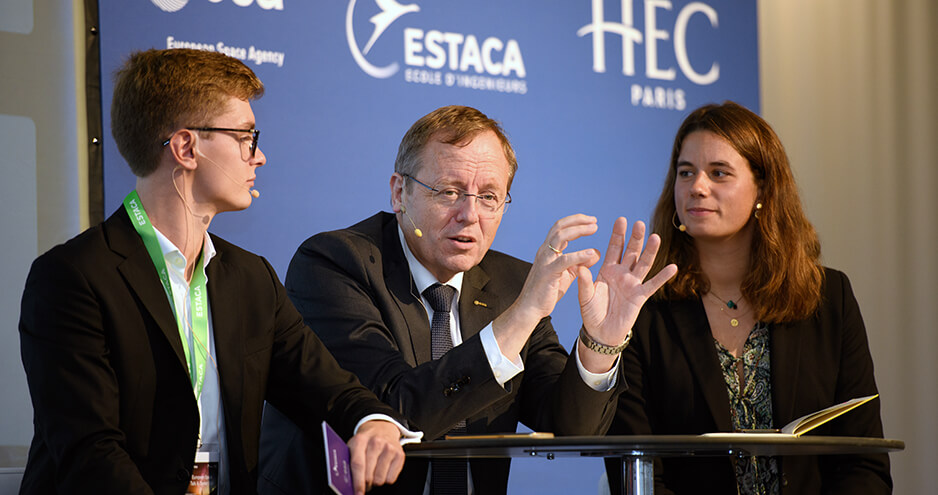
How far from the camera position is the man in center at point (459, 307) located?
2.41 meters

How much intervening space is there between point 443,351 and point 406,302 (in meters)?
0.18

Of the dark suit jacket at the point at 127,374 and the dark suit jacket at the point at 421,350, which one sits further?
the dark suit jacket at the point at 421,350

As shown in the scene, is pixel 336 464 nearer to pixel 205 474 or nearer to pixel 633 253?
pixel 205 474

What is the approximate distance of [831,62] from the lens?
4.79m

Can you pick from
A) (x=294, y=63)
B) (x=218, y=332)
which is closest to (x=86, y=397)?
(x=218, y=332)

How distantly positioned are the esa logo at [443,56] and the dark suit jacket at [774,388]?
1.35 metres

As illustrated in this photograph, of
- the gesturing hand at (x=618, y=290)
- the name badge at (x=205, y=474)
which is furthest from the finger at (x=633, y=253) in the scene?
the name badge at (x=205, y=474)

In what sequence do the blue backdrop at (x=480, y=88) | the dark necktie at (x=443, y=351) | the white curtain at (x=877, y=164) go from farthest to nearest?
the white curtain at (x=877, y=164) → the blue backdrop at (x=480, y=88) → the dark necktie at (x=443, y=351)

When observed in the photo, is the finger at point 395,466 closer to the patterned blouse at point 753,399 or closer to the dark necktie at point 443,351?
the dark necktie at point 443,351

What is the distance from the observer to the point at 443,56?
3.82 m

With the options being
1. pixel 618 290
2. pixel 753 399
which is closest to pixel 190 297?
pixel 618 290

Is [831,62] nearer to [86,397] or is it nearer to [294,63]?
[294,63]

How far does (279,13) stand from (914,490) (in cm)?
368

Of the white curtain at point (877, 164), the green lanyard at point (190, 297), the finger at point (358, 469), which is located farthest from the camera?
the white curtain at point (877, 164)
